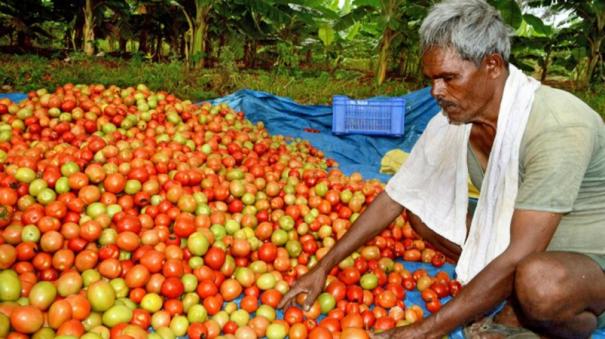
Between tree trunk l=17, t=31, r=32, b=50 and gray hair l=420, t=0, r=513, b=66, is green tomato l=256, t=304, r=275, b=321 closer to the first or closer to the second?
gray hair l=420, t=0, r=513, b=66

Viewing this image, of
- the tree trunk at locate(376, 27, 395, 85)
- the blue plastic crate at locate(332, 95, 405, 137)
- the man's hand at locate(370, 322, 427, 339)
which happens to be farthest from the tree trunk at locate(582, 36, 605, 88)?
the man's hand at locate(370, 322, 427, 339)

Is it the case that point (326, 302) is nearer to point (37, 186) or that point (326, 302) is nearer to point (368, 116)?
point (37, 186)

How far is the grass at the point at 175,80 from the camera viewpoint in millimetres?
7488

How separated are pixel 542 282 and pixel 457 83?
833mm

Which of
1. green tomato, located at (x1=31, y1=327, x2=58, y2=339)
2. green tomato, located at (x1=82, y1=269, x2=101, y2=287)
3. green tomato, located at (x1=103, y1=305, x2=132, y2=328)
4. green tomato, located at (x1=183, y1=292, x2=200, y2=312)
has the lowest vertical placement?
green tomato, located at (x1=183, y1=292, x2=200, y2=312)

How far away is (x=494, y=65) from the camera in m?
1.85

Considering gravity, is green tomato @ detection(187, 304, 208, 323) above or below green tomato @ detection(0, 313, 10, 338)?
below

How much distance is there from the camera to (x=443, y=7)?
1.84m

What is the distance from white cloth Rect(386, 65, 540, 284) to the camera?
6.38ft

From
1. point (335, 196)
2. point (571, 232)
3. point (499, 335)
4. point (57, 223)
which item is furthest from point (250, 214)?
point (571, 232)

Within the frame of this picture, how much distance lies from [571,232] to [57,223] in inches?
98.5

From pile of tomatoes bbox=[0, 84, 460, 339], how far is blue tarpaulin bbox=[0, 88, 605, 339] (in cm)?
199

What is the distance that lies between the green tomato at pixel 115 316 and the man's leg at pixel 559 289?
1657 millimetres

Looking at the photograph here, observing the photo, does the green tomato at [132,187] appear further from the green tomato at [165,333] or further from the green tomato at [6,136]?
the green tomato at [6,136]
